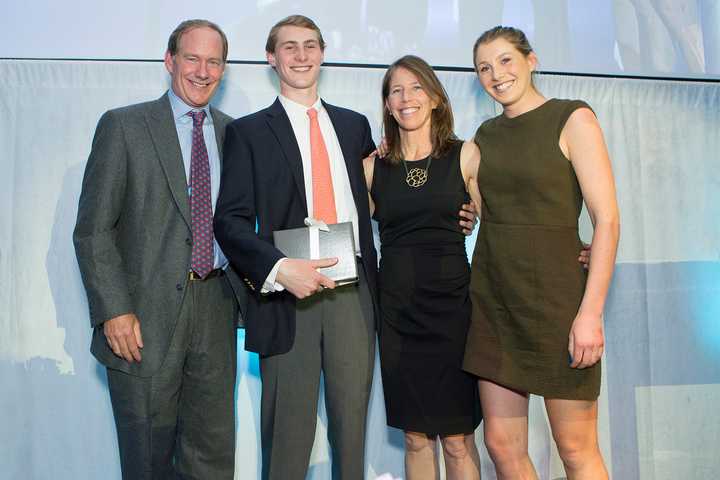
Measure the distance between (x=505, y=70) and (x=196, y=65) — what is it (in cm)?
98

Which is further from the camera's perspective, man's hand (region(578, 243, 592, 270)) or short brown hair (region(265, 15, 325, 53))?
short brown hair (region(265, 15, 325, 53))

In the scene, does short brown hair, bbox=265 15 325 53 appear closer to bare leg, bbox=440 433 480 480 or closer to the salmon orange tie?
the salmon orange tie

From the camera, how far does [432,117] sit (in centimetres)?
Result: 214

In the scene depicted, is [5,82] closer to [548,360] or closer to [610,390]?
[548,360]

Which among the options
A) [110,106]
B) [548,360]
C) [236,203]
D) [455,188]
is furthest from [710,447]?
[110,106]

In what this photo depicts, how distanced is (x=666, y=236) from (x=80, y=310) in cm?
259

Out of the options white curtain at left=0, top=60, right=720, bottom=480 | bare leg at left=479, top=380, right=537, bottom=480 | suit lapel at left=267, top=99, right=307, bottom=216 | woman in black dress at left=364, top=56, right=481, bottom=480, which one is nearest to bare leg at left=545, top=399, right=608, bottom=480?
bare leg at left=479, top=380, right=537, bottom=480

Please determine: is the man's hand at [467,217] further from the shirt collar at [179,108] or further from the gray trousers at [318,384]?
the shirt collar at [179,108]

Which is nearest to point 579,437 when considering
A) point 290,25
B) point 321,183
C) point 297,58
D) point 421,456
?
point 421,456

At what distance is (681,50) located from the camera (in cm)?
293

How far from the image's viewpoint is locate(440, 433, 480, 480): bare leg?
2041 mm

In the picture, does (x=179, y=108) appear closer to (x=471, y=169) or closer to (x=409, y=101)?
(x=409, y=101)

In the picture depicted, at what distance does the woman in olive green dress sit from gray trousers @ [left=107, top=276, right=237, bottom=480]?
795mm

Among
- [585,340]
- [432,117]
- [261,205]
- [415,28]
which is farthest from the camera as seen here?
[415,28]
